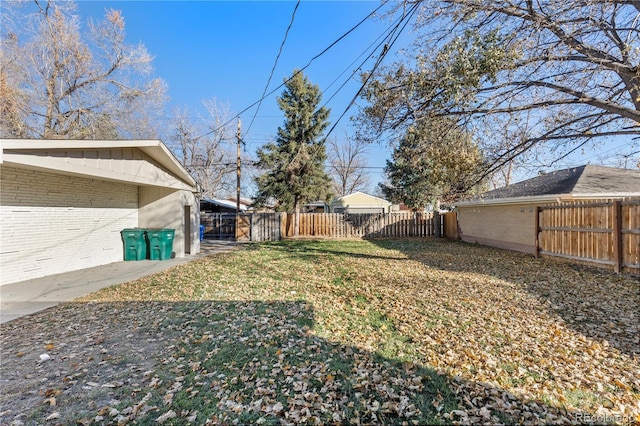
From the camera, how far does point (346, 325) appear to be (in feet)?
12.8

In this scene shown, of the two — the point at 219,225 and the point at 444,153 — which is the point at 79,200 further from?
the point at 219,225

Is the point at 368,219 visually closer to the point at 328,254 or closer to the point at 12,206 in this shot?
the point at 328,254

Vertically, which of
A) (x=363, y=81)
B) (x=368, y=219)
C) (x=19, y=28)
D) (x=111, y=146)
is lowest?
(x=368, y=219)

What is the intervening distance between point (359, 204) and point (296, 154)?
41.9ft

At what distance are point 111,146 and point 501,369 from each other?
8.26 metres

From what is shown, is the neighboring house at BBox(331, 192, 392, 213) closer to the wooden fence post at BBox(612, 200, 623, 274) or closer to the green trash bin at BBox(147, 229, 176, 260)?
the green trash bin at BBox(147, 229, 176, 260)

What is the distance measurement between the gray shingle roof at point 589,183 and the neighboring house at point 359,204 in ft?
51.2

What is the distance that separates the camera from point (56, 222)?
7000mm

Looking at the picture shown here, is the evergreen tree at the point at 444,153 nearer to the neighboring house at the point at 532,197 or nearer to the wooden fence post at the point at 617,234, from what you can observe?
the wooden fence post at the point at 617,234

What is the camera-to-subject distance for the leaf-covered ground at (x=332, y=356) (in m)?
2.27

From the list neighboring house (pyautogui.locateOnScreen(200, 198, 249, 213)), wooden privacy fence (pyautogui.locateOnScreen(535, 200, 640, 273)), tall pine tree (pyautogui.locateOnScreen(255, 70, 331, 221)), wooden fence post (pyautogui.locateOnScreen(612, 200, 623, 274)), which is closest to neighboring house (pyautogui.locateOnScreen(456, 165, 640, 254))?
wooden privacy fence (pyautogui.locateOnScreen(535, 200, 640, 273))

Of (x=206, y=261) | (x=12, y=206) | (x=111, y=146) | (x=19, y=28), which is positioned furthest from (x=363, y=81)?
(x=19, y=28)

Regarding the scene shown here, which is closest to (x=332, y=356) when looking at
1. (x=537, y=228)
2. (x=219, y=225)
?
(x=537, y=228)

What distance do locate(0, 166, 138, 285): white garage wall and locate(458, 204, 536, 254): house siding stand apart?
540 inches
